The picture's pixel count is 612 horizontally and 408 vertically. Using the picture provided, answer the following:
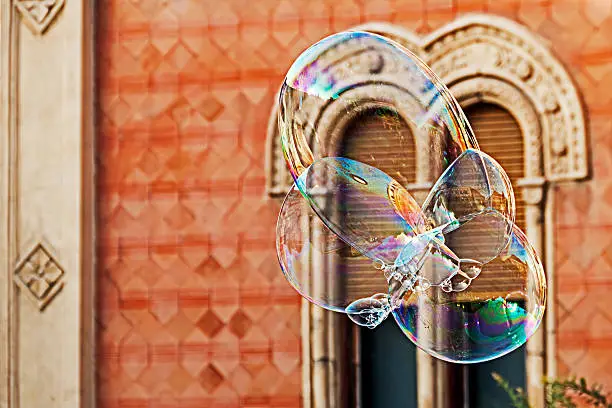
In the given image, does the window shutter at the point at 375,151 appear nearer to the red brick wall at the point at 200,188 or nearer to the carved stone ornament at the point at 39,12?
the red brick wall at the point at 200,188

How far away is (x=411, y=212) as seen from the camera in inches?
121

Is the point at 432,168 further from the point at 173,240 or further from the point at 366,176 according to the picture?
the point at 173,240

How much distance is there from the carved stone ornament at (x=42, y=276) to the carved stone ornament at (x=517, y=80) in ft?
3.46

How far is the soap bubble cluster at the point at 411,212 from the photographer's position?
296cm

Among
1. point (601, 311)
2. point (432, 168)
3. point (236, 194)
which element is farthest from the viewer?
point (236, 194)

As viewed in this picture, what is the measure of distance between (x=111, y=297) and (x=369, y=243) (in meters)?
2.14

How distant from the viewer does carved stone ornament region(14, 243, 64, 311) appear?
193 inches

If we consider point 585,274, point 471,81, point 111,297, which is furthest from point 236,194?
point 585,274

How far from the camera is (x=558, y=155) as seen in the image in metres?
4.59

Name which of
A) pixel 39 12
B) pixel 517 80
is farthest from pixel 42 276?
pixel 517 80

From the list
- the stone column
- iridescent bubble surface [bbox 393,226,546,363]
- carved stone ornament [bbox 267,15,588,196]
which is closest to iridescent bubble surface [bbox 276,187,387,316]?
iridescent bubble surface [bbox 393,226,546,363]

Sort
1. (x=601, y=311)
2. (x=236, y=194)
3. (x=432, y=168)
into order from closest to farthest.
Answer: (x=432, y=168) → (x=601, y=311) → (x=236, y=194)

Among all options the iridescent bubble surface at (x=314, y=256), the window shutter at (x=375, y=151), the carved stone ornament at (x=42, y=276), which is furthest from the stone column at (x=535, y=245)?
the carved stone ornament at (x=42, y=276)

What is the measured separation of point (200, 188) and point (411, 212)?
1946 millimetres
